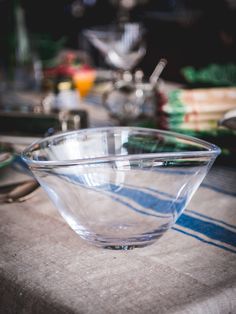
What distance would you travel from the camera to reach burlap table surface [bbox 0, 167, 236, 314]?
40cm

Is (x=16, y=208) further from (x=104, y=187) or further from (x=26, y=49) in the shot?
(x=26, y=49)

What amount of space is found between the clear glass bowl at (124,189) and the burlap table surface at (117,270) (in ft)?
0.06

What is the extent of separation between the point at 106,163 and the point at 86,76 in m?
0.91

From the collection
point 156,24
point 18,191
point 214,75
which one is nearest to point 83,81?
point 214,75

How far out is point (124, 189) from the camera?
528 millimetres

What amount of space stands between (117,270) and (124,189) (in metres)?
0.11

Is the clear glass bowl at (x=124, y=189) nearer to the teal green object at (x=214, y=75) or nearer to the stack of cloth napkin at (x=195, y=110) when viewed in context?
the stack of cloth napkin at (x=195, y=110)

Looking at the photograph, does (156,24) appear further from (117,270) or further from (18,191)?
(117,270)

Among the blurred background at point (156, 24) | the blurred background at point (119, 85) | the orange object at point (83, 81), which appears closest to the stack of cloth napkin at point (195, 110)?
the blurred background at point (119, 85)

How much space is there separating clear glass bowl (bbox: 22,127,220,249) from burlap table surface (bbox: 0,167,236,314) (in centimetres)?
2

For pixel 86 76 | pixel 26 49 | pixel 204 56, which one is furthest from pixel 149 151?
pixel 204 56

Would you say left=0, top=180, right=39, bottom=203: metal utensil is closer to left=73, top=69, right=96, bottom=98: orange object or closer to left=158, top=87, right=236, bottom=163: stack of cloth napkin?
left=158, top=87, right=236, bottom=163: stack of cloth napkin

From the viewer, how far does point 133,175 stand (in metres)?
0.48

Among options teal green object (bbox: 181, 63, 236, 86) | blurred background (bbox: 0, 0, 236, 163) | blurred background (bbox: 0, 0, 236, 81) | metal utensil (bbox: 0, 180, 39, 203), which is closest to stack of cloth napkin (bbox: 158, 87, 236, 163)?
blurred background (bbox: 0, 0, 236, 163)
